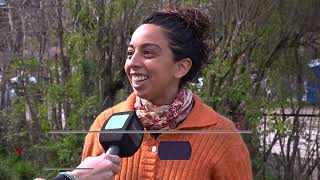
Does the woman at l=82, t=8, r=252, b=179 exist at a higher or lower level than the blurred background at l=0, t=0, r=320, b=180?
higher

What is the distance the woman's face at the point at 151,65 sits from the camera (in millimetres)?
1805

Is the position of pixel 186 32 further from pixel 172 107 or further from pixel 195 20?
pixel 172 107

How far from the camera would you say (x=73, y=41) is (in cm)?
506

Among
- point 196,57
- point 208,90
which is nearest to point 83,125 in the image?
point 208,90

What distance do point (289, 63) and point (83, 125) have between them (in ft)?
6.54

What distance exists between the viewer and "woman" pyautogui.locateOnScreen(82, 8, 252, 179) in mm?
1830

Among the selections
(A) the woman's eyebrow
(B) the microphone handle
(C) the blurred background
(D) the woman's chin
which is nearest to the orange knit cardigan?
(D) the woman's chin

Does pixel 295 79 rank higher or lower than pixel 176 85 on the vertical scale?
lower

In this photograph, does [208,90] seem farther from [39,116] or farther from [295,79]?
[39,116]

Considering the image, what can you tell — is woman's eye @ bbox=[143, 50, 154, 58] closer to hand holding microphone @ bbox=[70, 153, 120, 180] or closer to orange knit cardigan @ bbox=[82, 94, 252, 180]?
orange knit cardigan @ bbox=[82, 94, 252, 180]

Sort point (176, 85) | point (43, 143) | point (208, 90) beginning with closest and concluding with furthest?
point (176, 85) → point (208, 90) → point (43, 143)

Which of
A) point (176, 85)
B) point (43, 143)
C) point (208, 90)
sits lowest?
point (43, 143)

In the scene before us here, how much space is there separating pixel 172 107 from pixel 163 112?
0.14 ft

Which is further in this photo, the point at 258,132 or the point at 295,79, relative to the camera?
the point at 295,79
